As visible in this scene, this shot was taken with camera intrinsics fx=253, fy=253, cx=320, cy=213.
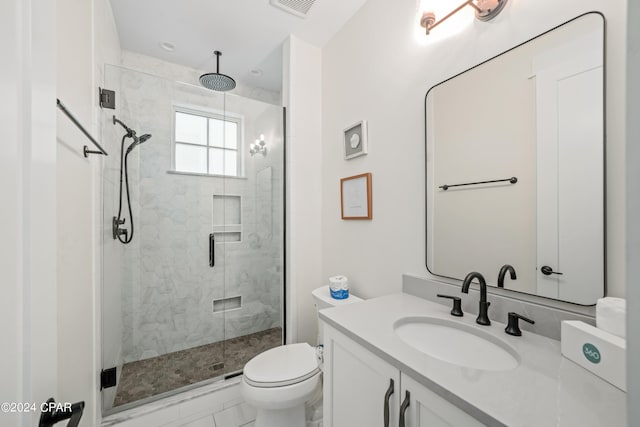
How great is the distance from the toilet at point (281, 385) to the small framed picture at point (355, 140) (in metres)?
1.27

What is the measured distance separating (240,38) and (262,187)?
45.9 inches

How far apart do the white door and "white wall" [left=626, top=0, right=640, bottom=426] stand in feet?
2.36

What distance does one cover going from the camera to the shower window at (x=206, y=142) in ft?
6.70

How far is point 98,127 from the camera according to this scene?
1.40m

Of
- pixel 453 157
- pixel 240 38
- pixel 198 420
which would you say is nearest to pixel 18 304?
pixel 453 157

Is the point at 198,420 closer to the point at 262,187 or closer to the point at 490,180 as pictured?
the point at 262,187

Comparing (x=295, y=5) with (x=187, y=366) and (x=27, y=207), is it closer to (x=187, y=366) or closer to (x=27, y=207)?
(x=27, y=207)

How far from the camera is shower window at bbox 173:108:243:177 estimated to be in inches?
80.4

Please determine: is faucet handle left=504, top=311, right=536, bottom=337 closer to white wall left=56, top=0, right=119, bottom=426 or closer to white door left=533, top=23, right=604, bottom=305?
white door left=533, top=23, right=604, bottom=305

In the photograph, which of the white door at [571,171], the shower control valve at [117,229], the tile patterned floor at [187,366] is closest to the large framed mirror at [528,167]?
the white door at [571,171]

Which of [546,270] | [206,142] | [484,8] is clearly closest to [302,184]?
[206,142]

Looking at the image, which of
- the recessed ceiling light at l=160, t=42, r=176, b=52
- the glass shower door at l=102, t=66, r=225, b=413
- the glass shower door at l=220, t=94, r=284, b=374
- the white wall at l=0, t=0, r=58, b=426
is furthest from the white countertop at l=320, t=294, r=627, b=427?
the recessed ceiling light at l=160, t=42, r=176, b=52

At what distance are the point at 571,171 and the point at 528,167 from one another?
0.12 meters

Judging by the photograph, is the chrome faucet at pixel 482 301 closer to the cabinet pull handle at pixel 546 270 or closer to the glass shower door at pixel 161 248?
the cabinet pull handle at pixel 546 270
